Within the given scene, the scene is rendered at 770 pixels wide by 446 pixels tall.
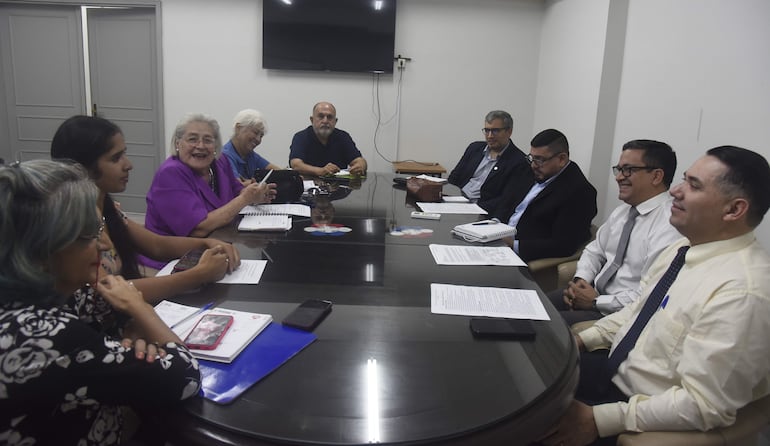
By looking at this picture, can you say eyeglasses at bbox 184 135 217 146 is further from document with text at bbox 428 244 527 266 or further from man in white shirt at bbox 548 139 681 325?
man in white shirt at bbox 548 139 681 325

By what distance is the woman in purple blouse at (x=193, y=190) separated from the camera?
212 cm

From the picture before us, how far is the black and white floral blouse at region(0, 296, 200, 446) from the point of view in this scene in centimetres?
78

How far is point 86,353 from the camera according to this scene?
0.82m

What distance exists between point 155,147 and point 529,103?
13.1ft

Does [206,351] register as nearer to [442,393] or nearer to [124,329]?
[124,329]

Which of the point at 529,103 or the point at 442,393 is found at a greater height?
the point at 529,103

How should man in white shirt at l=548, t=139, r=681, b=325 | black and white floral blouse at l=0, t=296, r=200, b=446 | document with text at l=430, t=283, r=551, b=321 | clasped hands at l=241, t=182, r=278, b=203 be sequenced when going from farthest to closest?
1. clasped hands at l=241, t=182, r=278, b=203
2. man in white shirt at l=548, t=139, r=681, b=325
3. document with text at l=430, t=283, r=551, b=321
4. black and white floral blouse at l=0, t=296, r=200, b=446

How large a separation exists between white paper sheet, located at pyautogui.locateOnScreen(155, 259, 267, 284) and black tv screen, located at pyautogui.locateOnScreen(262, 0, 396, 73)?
158 inches

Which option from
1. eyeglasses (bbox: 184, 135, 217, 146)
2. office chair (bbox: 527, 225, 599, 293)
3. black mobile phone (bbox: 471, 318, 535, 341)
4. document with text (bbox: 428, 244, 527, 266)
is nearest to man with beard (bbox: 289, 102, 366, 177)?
eyeglasses (bbox: 184, 135, 217, 146)

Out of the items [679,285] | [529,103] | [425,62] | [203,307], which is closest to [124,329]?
[203,307]

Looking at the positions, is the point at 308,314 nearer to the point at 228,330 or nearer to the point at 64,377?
the point at 228,330

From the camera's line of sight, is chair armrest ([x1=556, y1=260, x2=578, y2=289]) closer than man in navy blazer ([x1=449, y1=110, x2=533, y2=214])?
Yes

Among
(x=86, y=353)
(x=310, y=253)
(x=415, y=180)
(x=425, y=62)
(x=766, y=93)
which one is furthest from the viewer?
(x=425, y=62)

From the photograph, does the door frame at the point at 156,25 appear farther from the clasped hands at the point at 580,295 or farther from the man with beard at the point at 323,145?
the clasped hands at the point at 580,295
